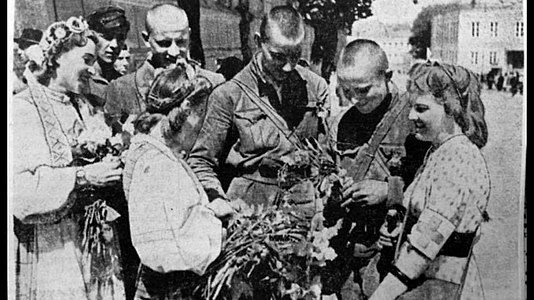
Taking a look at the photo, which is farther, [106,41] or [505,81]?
[505,81]

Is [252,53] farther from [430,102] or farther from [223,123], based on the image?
[430,102]

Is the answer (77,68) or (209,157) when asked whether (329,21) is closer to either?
(209,157)

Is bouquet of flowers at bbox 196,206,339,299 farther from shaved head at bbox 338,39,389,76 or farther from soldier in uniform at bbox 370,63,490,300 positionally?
shaved head at bbox 338,39,389,76

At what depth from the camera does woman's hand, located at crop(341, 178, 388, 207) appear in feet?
6.16

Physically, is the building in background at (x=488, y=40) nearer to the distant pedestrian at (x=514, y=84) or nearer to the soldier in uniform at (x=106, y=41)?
the distant pedestrian at (x=514, y=84)

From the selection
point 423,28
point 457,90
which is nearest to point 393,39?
point 423,28

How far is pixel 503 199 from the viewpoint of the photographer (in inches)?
75.1

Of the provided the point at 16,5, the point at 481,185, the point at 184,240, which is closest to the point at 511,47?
the point at 481,185

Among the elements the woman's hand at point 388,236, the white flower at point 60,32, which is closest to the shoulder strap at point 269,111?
the woman's hand at point 388,236

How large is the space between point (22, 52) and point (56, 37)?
0.29 ft

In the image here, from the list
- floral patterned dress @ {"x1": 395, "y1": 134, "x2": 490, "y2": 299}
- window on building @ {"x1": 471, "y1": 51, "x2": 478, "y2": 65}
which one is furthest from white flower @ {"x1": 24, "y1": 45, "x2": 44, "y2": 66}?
window on building @ {"x1": 471, "y1": 51, "x2": 478, "y2": 65}

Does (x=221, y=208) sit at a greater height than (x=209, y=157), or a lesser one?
lesser

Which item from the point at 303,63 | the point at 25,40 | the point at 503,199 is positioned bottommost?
the point at 503,199

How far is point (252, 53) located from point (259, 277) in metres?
0.58
